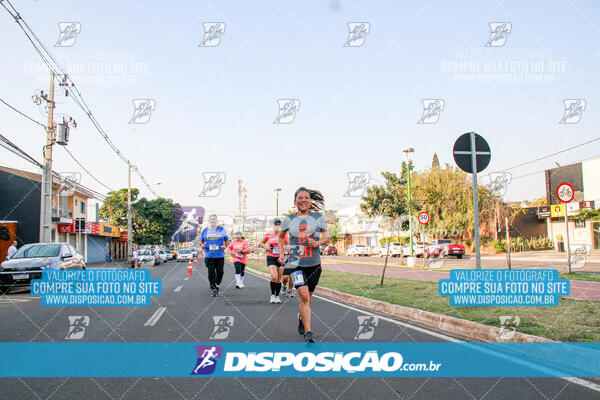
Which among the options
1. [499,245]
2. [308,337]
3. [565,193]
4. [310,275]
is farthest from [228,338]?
[499,245]

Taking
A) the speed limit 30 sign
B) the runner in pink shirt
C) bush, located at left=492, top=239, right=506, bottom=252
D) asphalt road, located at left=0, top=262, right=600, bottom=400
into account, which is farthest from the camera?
bush, located at left=492, top=239, right=506, bottom=252

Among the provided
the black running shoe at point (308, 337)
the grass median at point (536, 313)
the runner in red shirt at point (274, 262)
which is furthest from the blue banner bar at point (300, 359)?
the runner in red shirt at point (274, 262)

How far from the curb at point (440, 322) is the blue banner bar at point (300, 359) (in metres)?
0.25

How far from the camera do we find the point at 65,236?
37.2m

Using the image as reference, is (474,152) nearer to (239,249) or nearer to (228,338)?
(228,338)

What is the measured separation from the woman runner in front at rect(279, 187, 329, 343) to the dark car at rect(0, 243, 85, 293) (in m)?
10.5

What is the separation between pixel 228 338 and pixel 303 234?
164cm

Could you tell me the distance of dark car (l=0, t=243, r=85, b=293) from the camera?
13.6 meters

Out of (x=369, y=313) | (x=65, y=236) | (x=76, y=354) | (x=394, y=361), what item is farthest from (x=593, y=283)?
(x=65, y=236)

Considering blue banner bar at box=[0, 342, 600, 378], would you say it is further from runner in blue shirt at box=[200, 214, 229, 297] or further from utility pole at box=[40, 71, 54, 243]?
utility pole at box=[40, 71, 54, 243]

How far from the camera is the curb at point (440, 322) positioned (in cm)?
606

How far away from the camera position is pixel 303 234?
20.0 feet

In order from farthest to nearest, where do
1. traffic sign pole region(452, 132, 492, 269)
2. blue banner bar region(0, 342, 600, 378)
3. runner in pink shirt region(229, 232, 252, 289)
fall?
1. runner in pink shirt region(229, 232, 252, 289)
2. traffic sign pole region(452, 132, 492, 269)
3. blue banner bar region(0, 342, 600, 378)

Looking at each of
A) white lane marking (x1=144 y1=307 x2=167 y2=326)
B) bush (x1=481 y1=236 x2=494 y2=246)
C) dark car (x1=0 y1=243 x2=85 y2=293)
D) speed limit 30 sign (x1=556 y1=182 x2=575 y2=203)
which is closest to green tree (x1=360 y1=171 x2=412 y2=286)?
bush (x1=481 y1=236 x2=494 y2=246)
